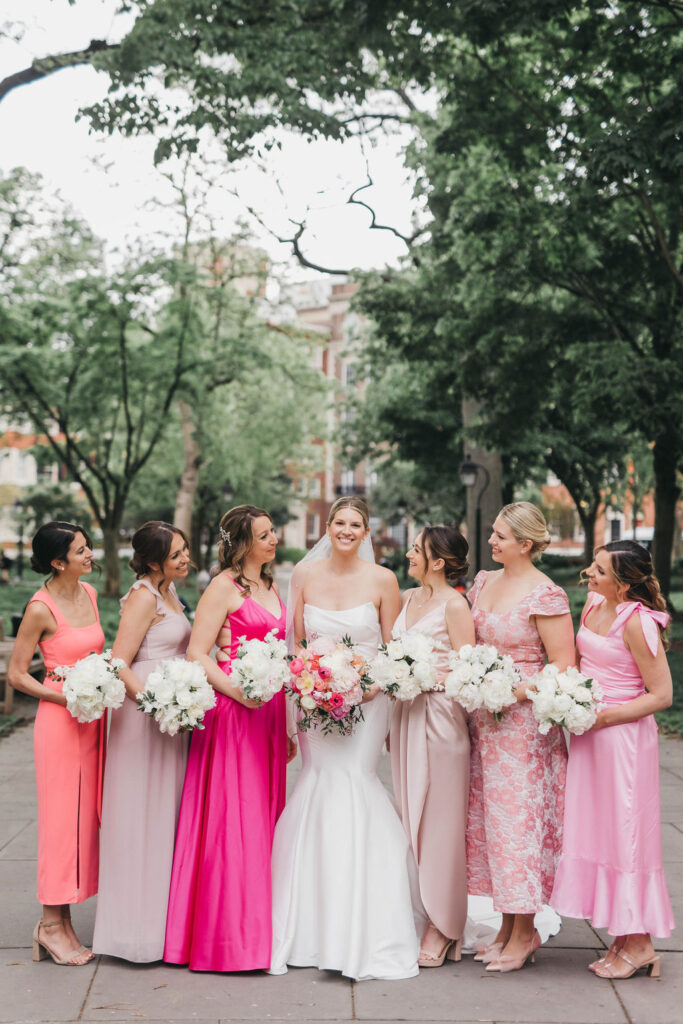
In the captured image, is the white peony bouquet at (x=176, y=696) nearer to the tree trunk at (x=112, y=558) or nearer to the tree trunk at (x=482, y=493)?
the tree trunk at (x=482, y=493)

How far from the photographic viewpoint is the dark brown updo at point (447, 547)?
16.8ft

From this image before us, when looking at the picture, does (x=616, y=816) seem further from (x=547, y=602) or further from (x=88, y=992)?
(x=88, y=992)

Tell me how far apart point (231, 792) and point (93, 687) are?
86 centimetres

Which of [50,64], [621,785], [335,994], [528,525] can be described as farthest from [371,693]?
[50,64]

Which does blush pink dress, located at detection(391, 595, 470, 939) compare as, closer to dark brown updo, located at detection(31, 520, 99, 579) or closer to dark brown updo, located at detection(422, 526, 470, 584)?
dark brown updo, located at detection(422, 526, 470, 584)

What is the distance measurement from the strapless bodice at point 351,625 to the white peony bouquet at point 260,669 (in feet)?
1.31

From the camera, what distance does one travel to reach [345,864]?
498 cm

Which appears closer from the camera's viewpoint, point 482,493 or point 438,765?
point 438,765

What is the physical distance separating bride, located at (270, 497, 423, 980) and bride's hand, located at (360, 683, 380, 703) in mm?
14

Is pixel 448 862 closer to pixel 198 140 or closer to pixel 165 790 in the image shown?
pixel 165 790

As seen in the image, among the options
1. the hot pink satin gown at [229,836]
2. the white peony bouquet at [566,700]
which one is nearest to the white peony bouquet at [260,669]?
the hot pink satin gown at [229,836]

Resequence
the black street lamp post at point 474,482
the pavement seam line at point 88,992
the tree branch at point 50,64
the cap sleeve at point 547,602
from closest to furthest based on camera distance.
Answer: the pavement seam line at point 88,992, the cap sleeve at point 547,602, the tree branch at point 50,64, the black street lamp post at point 474,482

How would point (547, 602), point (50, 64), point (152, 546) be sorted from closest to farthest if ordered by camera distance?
1. point (547, 602)
2. point (152, 546)
3. point (50, 64)

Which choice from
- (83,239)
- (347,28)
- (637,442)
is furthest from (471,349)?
(637,442)
